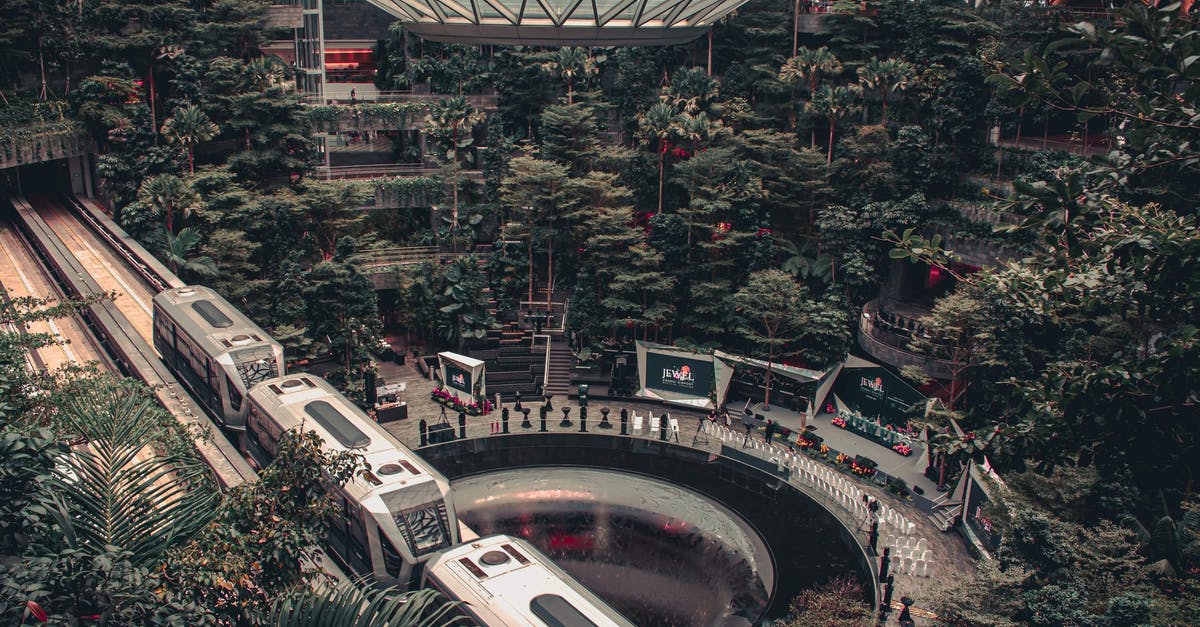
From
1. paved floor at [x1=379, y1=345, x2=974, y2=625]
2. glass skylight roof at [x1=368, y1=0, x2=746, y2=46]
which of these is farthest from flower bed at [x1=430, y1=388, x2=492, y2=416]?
glass skylight roof at [x1=368, y1=0, x2=746, y2=46]

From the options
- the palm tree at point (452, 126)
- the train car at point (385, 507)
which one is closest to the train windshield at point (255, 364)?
the train car at point (385, 507)

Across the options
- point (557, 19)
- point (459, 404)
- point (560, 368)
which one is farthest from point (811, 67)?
point (459, 404)

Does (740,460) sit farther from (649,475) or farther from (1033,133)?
(1033,133)

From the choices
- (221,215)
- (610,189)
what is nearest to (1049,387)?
(610,189)

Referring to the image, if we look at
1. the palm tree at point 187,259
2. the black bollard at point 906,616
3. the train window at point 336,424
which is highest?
the palm tree at point 187,259

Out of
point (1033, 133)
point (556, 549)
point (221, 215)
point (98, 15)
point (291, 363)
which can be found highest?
point (98, 15)

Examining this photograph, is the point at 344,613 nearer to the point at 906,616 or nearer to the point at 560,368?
the point at 906,616

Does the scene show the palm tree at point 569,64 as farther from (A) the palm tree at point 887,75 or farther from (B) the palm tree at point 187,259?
(B) the palm tree at point 187,259
